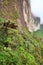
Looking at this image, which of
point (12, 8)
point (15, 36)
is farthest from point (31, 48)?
point (12, 8)

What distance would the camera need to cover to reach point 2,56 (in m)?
17.9

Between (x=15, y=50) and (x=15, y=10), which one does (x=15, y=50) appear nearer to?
(x=15, y=50)

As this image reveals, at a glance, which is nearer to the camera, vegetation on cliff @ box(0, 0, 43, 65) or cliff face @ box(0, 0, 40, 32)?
vegetation on cliff @ box(0, 0, 43, 65)

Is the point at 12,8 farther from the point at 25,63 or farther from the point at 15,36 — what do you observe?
the point at 25,63

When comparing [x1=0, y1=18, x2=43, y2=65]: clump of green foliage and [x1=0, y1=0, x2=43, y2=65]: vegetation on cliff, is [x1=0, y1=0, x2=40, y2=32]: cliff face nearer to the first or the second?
[x1=0, y1=0, x2=43, y2=65]: vegetation on cliff

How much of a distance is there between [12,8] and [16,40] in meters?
15.8

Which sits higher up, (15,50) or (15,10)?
(15,50)

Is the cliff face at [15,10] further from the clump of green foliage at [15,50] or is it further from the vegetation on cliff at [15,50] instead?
the clump of green foliage at [15,50]

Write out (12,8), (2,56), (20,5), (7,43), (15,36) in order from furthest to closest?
(20,5) → (12,8) → (15,36) → (7,43) → (2,56)

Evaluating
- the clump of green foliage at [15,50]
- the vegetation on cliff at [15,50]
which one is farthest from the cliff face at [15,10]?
the clump of green foliage at [15,50]

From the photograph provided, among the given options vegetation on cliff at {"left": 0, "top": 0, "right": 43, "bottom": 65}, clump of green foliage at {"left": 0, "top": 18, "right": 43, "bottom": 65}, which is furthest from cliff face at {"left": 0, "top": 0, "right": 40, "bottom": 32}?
clump of green foliage at {"left": 0, "top": 18, "right": 43, "bottom": 65}

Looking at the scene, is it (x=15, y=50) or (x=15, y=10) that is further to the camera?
(x=15, y=10)

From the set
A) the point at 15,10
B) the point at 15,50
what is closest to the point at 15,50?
the point at 15,50

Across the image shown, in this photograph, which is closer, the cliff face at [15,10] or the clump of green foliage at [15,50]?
the clump of green foliage at [15,50]
